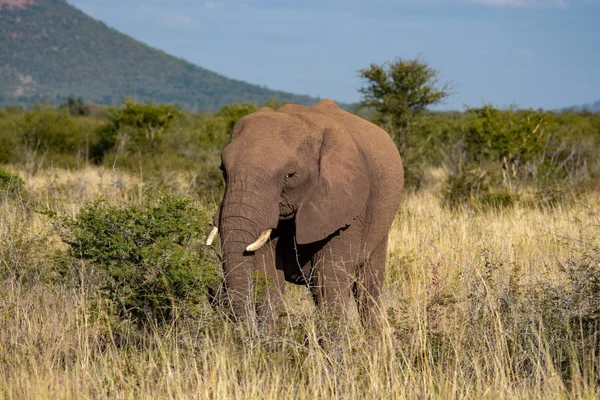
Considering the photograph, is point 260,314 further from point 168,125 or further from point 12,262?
point 168,125

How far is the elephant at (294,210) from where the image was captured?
18.6 ft

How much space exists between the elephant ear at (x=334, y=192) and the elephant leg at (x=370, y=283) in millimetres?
798

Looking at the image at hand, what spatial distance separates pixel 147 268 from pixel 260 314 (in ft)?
3.03

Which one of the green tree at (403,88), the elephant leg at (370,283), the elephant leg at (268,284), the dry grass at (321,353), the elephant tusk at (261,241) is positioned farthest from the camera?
the green tree at (403,88)

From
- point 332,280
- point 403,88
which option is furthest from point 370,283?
point 403,88

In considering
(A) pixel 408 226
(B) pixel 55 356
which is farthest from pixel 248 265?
(A) pixel 408 226

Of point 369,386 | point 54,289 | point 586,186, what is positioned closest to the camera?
point 369,386

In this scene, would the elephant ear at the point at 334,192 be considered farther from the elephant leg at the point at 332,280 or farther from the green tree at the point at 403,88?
the green tree at the point at 403,88

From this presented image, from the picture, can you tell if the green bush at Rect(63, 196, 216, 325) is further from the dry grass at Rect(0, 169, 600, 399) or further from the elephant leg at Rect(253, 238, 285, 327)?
the elephant leg at Rect(253, 238, 285, 327)

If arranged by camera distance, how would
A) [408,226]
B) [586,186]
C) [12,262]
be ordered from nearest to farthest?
[12,262], [408,226], [586,186]

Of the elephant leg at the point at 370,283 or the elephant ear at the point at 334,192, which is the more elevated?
the elephant ear at the point at 334,192

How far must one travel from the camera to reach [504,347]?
5.06 meters

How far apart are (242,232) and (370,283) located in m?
1.76

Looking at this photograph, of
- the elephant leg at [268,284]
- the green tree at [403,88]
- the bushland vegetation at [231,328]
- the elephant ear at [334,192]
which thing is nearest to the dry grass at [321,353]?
the bushland vegetation at [231,328]
